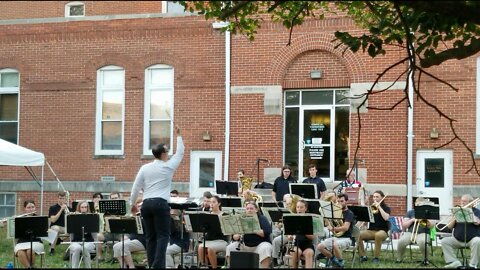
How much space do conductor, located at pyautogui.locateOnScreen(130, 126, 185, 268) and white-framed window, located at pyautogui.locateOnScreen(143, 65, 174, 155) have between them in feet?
39.5

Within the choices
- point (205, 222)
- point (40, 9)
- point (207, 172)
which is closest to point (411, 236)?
point (205, 222)

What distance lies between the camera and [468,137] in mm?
21109

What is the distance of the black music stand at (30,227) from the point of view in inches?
554

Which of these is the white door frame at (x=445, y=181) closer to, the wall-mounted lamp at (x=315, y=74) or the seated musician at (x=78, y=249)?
the wall-mounted lamp at (x=315, y=74)

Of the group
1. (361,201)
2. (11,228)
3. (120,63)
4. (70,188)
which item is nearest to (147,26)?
(120,63)

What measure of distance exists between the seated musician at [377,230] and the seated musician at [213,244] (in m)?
3.02

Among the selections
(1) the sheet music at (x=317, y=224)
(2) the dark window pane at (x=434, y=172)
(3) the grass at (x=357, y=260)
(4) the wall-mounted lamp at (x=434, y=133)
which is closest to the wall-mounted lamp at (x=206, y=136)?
(3) the grass at (x=357, y=260)

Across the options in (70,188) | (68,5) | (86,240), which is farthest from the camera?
(68,5)

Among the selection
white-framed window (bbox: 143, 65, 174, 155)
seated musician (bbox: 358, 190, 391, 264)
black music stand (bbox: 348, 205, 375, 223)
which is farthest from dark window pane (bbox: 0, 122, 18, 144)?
black music stand (bbox: 348, 205, 375, 223)

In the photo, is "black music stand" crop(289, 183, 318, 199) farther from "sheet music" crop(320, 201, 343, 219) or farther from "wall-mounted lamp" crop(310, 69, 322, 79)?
"wall-mounted lamp" crop(310, 69, 322, 79)

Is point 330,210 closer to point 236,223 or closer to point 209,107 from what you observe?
point 236,223

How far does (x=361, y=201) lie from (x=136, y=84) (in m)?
8.79

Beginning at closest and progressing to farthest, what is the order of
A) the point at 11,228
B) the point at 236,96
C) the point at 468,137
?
the point at 11,228 → the point at 468,137 → the point at 236,96

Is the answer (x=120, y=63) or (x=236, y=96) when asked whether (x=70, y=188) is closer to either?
(x=120, y=63)
